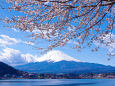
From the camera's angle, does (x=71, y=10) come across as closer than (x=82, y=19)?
Yes

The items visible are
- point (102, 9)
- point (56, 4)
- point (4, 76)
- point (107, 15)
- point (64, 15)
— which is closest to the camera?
point (56, 4)

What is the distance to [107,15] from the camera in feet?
21.6

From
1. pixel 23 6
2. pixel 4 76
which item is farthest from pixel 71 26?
pixel 4 76

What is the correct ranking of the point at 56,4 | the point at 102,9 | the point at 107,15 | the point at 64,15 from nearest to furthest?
the point at 56,4
the point at 64,15
the point at 102,9
the point at 107,15

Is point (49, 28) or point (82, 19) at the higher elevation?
point (82, 19)

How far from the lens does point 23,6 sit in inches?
210

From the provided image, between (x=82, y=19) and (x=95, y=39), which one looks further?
(x=95, y=39)

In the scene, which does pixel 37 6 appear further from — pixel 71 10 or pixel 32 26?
pixel 71 10

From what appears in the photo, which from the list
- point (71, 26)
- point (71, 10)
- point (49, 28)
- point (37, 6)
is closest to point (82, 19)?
point (71, 26)

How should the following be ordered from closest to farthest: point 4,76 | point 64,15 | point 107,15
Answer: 1. point 64,15
2. point 107,15
3. point 4,76

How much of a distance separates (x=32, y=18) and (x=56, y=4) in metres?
0.80

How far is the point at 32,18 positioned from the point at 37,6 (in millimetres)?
372

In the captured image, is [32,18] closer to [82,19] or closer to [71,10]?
[71,10]

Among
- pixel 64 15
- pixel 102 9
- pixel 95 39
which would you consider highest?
pixel 102 9
